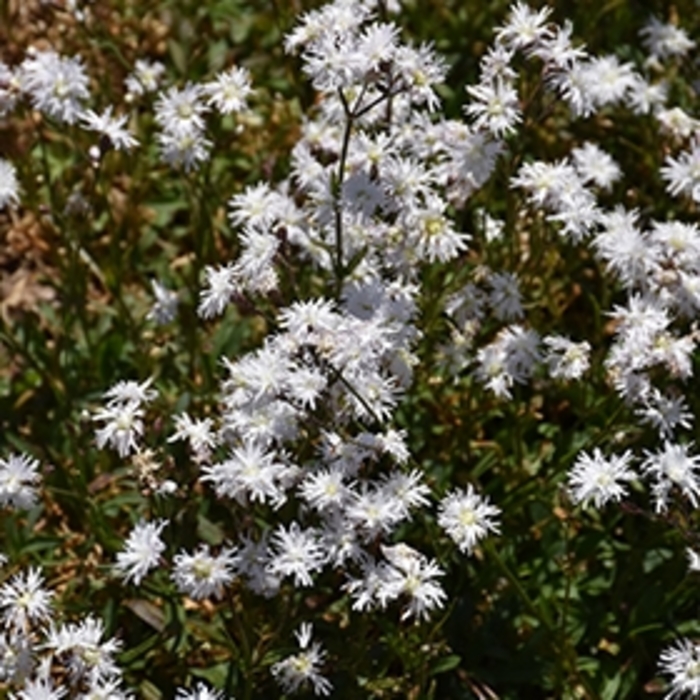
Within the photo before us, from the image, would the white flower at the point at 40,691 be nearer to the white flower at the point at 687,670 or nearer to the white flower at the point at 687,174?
the white flower at the point at 687,670

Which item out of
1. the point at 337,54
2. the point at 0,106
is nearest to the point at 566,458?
Result: the point at 337,54

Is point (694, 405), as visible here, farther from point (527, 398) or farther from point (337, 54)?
point (337, 54)

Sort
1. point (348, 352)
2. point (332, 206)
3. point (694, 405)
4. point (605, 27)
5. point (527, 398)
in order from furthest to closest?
point (605, 27) < point (527, 398) < point (694, 405) < point (332, 206) < point (348, 352)

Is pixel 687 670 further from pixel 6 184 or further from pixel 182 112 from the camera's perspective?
pixel 6 184

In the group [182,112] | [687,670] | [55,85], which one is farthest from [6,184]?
[687,670]

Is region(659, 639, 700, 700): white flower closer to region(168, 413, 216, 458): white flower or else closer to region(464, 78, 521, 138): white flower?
region(168, 413, 216, 458): white flower

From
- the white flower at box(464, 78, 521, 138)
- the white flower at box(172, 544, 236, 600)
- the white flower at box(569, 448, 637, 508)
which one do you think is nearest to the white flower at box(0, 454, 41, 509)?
the white flower at box(172, 544, 236, 600)
